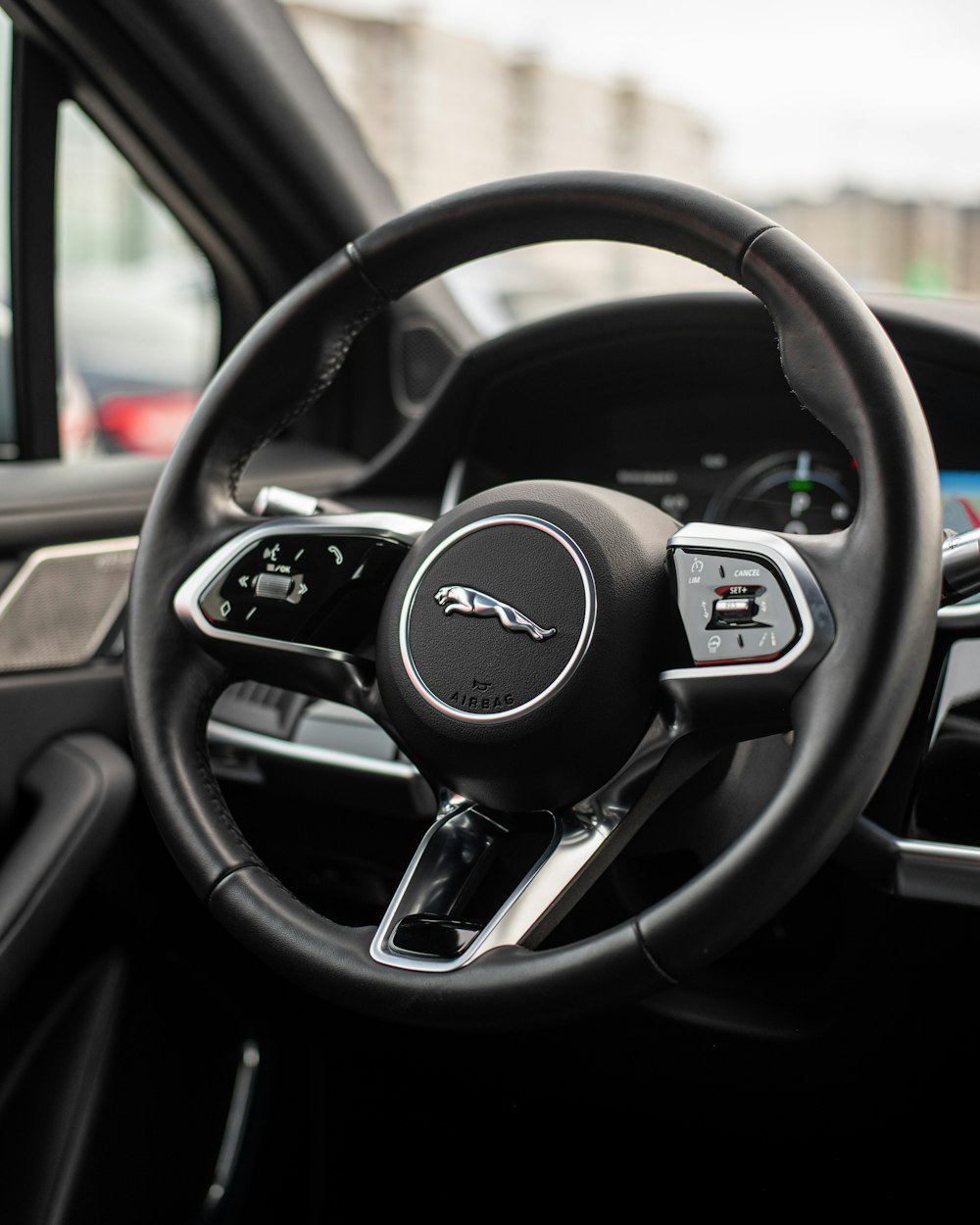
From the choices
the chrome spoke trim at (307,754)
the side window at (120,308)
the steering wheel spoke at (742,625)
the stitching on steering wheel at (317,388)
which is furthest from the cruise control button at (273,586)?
the side window at (120,308)

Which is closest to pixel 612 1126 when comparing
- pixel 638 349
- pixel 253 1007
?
pixel 253 1007

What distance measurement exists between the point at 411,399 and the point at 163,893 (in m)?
0.78

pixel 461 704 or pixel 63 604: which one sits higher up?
pixel 461 704

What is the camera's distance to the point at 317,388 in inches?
43.6

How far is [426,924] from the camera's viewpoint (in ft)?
2.77

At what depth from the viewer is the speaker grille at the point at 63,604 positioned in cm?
145

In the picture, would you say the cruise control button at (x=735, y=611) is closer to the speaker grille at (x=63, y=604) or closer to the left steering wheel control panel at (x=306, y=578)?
the left steering wheel control panel at (x=306, y=578)

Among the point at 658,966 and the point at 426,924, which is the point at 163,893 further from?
the point at 658,966

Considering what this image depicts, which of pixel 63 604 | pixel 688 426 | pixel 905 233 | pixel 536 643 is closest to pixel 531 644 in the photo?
pixel 536 643

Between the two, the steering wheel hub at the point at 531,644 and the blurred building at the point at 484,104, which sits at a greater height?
the blurred building at the point at 484,104

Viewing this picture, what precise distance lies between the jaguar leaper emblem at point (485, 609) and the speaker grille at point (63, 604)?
74cm

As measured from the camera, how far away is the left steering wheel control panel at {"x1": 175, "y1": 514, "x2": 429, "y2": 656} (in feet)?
3.35

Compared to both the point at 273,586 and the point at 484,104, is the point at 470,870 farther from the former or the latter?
A: the point at 484,104

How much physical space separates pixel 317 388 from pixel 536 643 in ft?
1.26
